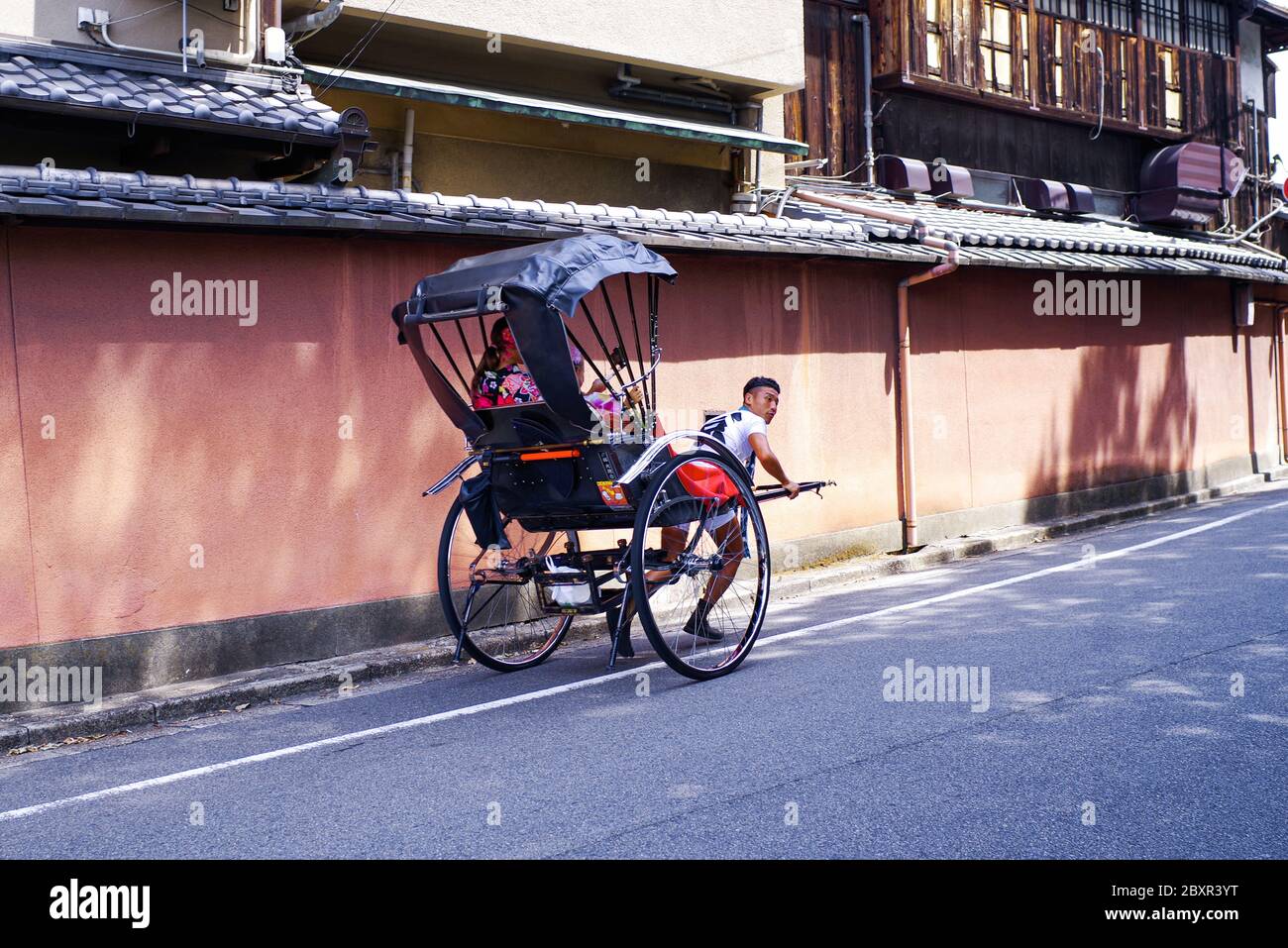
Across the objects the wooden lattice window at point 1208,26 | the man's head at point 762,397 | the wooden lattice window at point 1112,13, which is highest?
the wooden lattice window at point 1208,26

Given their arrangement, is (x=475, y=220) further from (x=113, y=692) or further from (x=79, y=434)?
(x=113, y=692)

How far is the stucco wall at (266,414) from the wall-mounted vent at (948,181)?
22.9 feet

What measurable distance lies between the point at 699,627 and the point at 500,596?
210 cm

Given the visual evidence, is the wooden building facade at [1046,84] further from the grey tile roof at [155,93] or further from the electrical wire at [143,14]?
the electrical wire at [143,14]

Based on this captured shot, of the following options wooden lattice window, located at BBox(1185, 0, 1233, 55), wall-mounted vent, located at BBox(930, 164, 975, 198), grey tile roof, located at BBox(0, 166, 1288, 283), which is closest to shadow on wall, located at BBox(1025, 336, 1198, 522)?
grey tile roof, located at BBox(0, 166, 1288, 283)

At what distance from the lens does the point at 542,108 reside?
497 inches

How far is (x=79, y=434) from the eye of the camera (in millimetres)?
8109

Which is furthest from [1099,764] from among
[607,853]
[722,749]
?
[607,853]

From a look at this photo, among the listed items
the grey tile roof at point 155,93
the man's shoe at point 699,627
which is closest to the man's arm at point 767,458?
the man's shoe at point 699,627

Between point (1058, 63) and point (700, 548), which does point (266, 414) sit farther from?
point (1058, 63)

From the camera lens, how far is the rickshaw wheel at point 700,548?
24.9 feet

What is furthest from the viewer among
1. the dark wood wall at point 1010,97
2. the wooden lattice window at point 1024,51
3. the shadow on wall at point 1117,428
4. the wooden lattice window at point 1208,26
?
the wooden lattice window at point 1208,26

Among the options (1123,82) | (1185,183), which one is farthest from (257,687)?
(1185,183)

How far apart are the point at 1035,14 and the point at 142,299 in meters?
16.5
